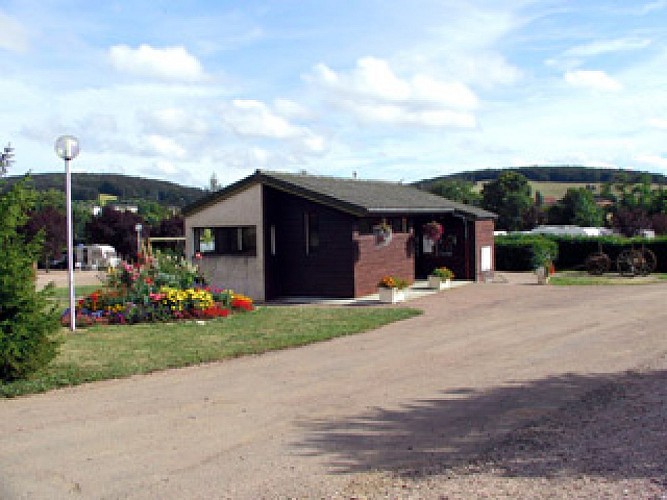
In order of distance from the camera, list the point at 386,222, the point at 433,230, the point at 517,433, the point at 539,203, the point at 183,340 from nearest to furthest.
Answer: the point at 517,433 < the point at 183,340 < the point at 386,222 < the point at 433,230 < the point at 539,203

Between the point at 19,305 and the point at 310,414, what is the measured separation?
4303mm

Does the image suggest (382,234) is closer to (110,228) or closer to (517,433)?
(517,433)

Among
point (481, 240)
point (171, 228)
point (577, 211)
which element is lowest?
point (481, 240)

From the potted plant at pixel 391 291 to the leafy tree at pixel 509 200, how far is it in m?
49.5

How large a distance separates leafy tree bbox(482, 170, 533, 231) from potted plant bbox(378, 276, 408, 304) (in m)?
49.5

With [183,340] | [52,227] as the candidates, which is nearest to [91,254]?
[52,227]

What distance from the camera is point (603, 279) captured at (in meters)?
25.5

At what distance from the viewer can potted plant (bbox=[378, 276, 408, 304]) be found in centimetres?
1883

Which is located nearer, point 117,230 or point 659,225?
point 659,225

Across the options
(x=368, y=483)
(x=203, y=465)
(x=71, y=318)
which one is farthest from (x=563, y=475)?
(x=71, y=318)

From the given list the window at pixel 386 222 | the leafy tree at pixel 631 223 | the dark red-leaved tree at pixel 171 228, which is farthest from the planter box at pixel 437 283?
the dark red-leaved tree at pixel 171 228

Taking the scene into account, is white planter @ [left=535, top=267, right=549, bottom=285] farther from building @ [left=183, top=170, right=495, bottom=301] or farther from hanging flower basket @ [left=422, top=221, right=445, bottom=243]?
building @ [left=183, top=170, right=495, bottom=301]

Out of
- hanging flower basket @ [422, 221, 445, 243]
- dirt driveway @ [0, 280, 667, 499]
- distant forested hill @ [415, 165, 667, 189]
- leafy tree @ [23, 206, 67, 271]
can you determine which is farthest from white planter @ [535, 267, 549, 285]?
distant forested hill @ [415, 165, 667, 189]

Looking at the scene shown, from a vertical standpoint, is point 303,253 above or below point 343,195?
below
